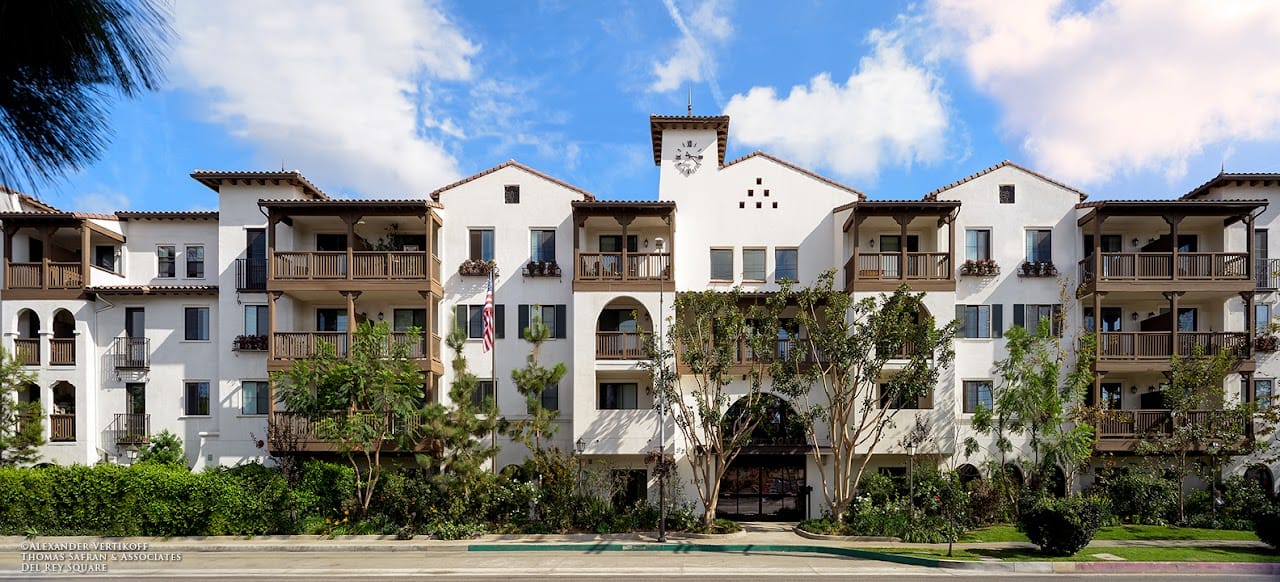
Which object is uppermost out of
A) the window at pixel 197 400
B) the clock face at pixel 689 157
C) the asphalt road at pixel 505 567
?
the clock face at pixel 689 157

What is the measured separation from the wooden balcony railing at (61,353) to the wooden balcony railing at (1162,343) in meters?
39.3

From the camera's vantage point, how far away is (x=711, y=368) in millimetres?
25609

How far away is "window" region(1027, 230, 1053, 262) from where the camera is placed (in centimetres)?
3059

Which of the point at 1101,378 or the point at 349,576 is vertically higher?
the point at 1101,378

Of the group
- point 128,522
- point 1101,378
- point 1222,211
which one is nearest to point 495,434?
point 128,522

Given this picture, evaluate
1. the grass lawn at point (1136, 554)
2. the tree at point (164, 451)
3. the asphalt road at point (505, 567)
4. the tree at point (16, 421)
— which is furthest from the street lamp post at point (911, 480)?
the tree at point (16, 421)

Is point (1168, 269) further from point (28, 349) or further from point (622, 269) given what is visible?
→ point (28, 349)

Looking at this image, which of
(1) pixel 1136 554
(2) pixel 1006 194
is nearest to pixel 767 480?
(1) pixel 1136 554

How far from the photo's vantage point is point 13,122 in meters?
4.59

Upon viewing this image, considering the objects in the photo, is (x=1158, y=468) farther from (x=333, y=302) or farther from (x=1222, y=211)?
(x=333, y=302)

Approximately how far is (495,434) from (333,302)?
8.70 metres

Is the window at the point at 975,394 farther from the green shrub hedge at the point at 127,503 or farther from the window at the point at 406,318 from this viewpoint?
the green shrub hedge at the point at 127,503

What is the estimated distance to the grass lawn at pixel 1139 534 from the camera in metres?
24.5

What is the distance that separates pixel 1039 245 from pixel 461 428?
919 inches
